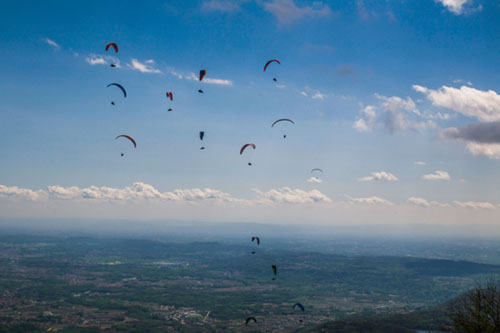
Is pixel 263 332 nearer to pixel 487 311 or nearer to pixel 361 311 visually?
pixel 361 311

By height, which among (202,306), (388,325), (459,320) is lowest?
(202,306)

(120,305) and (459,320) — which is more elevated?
(459,320)

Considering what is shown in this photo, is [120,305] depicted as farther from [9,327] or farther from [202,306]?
[9,327]

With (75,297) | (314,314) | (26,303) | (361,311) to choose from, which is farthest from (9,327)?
(361,311)

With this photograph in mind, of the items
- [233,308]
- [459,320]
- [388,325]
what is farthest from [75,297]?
[459,320]

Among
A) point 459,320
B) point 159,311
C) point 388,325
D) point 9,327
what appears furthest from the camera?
point 159,311

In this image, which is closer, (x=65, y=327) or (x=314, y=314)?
(x=65, y=327)

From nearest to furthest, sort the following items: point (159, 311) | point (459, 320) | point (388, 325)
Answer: point (459, 320) < point (388, 325) < point (159, 311)

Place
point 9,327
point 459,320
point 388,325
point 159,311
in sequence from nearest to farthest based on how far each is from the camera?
point 459,320, point 388,325, point 9,327, point 159,311

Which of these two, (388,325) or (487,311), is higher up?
(487,311)
